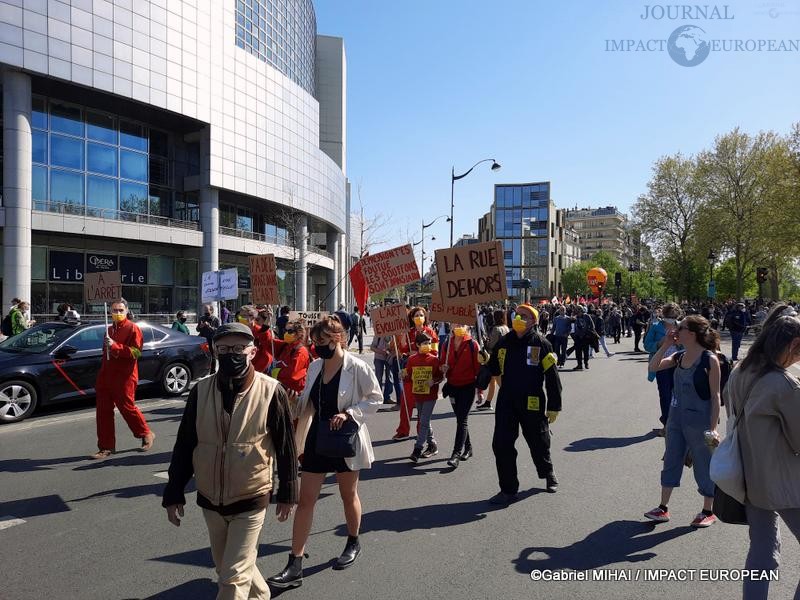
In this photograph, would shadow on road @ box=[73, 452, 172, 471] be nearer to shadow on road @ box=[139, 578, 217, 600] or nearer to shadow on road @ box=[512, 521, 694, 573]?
shadow on road @ box=[139, 578, 217, 600]

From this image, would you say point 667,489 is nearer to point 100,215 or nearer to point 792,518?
point 792,518

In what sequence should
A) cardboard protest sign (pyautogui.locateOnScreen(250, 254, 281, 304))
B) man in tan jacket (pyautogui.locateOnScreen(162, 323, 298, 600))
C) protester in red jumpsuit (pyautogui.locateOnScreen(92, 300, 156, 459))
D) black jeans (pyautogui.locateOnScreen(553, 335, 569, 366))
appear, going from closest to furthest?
man in tan jacket (pyautogui.locateOnScreen(162, 323, 298, 600))
protester in red jumpsuit (pyautogui.locateOnScreen(92, 300, 156, 459))
cardboard protest sign (pyautogui.locateOnScreen(250, 254, 281, 304))
black jeans (pyautogui.locateOnScreen(553, 335, 569, 366))

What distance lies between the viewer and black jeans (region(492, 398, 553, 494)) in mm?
5520

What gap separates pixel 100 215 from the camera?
30938 millimetres

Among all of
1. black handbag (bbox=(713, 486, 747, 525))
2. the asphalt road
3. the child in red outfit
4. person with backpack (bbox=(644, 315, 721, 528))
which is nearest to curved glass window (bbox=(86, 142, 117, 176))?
the asphalt road

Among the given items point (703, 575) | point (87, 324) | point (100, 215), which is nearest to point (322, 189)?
point (100, 215)

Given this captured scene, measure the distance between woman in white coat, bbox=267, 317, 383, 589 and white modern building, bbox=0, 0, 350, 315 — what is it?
27372mm

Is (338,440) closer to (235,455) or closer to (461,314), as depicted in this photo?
(235,455)

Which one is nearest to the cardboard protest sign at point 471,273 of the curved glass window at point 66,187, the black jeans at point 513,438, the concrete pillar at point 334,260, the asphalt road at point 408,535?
the black jeans at point 513,438

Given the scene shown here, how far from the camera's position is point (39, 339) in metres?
10.2

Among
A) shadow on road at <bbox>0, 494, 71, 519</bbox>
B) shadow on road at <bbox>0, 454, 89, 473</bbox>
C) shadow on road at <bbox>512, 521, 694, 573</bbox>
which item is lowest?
shadow on road at <bbox>0, 454, 89, 473</bbox>

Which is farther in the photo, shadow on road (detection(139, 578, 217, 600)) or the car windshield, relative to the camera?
the car windshield

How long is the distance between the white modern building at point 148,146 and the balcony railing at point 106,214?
0.08 metres

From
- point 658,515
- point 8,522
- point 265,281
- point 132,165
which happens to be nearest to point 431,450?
point 658,515
